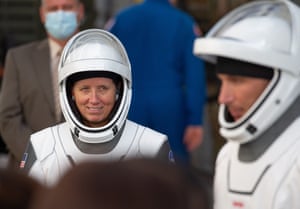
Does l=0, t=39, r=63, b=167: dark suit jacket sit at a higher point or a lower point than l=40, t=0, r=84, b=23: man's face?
lower

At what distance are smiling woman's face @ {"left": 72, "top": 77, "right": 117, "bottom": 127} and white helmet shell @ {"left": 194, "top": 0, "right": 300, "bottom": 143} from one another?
66 centimetres

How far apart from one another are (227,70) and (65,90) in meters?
0.89

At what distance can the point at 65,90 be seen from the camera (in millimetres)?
4504

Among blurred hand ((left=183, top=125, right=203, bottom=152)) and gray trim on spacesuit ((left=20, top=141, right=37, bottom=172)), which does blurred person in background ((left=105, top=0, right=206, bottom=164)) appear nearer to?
blurred hand ((left=183, top=125, right=203, bottom=152))

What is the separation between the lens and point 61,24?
5.96m

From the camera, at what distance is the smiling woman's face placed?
441cm

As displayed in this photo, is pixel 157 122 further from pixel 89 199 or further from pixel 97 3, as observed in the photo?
pixel 89 199

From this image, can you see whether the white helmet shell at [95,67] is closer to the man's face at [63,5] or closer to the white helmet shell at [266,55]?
the white helmet shell at [266,55]

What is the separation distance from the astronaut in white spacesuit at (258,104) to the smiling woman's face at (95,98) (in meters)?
0.65

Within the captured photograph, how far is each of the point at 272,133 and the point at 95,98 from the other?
0.90 meters

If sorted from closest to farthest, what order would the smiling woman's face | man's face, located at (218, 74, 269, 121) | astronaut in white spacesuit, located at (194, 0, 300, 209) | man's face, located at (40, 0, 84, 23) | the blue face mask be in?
1. astronaut in white spacesuit, located at (194, 0, 300, 209)
2. man's face, located at (218, 74, 269, 121)
3. the smiling woman's face
4. the blue face mask
5. man's face, located at (40, 0, 84, 23)

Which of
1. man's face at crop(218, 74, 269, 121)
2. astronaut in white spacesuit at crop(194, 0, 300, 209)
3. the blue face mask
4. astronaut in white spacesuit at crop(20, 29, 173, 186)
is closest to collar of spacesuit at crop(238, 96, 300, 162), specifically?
astronaut in white spacesuit at crop(194, 0, 300, 209)

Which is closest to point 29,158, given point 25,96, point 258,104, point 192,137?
point 258,104

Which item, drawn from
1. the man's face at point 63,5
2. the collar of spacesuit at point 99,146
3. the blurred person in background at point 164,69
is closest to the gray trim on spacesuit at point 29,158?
the collar of spacesuit at point 99,146
